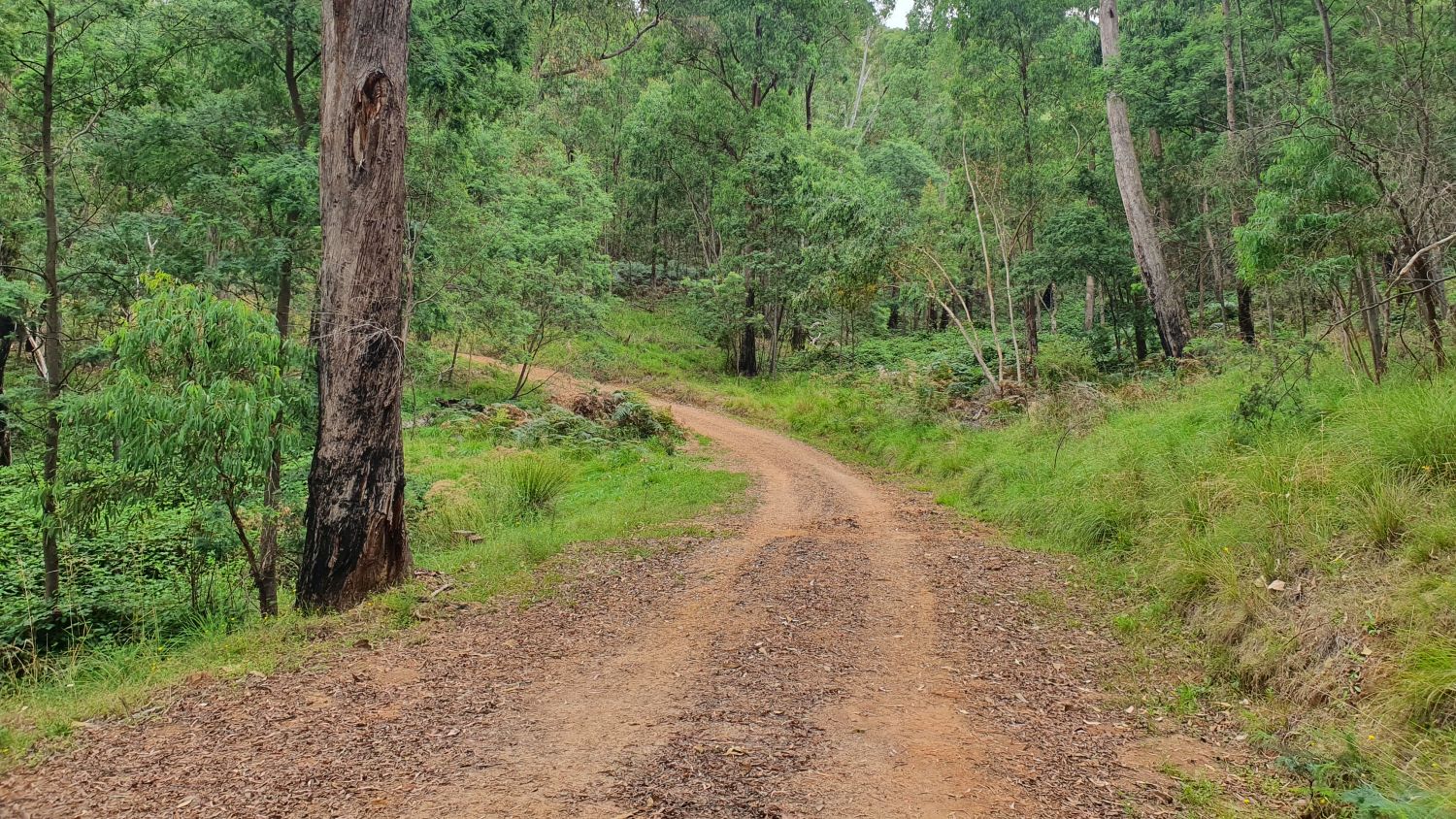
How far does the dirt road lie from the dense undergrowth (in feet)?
2.20

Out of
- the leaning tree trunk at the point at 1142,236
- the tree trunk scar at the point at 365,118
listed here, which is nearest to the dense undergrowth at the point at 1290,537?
the leaning tree trunk at the point at 1142,236

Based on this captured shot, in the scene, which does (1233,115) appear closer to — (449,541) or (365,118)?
(365,118)

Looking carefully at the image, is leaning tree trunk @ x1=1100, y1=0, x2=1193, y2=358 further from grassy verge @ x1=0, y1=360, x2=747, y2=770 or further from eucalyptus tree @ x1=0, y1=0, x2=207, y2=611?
eucalyptus tree @ x1=0, y1=0, x2=207, y2=611

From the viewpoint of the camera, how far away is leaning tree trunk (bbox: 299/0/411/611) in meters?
5.82

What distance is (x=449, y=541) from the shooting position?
29.3 feet

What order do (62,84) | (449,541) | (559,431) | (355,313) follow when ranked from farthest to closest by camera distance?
1. (559,431)
2. (449,541)
3. (62,84)
4. (355,313)

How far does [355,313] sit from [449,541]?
3.83 metres

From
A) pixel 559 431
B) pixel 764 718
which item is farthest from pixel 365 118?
pixel 559 431

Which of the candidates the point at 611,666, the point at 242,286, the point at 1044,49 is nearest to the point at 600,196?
the point at 1044,49

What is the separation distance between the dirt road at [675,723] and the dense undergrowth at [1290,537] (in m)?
0.67

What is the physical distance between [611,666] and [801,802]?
6.48 feet

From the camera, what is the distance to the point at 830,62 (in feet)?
103

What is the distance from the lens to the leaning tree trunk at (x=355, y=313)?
5824 mm

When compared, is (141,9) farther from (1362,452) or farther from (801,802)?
(1362,452)
